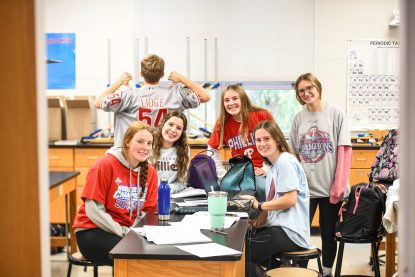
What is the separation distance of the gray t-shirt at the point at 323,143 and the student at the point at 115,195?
112cm

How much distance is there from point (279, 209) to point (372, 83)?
342 cm

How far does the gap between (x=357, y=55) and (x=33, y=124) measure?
17.6ft

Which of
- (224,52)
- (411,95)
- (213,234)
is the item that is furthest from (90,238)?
(224,52)

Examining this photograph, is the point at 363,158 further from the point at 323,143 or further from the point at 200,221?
the point at 200,221

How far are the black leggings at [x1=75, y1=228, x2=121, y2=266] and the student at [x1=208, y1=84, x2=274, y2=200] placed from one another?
1.19 metres

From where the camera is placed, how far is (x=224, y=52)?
5949mm

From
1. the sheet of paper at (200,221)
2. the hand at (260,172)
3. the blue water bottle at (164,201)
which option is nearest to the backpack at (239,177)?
the hand at (260,172)

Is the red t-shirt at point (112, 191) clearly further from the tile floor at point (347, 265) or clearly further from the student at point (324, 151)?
the tile floor at point (347, 265)

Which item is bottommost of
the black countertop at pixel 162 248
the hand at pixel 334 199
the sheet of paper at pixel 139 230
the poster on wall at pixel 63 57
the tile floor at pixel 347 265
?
the tile floor at pixel 347 265

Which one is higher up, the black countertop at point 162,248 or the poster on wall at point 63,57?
the poster on wall at point 63,57

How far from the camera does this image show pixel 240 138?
377cm

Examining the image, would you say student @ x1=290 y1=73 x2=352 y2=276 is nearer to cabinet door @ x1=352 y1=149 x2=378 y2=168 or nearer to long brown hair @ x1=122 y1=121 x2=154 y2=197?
long brown hair @ x1=122 y1=121 x2=154 y2=197

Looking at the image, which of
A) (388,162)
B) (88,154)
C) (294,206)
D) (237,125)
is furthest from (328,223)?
(88,154)

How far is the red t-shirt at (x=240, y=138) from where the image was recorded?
3.76m
